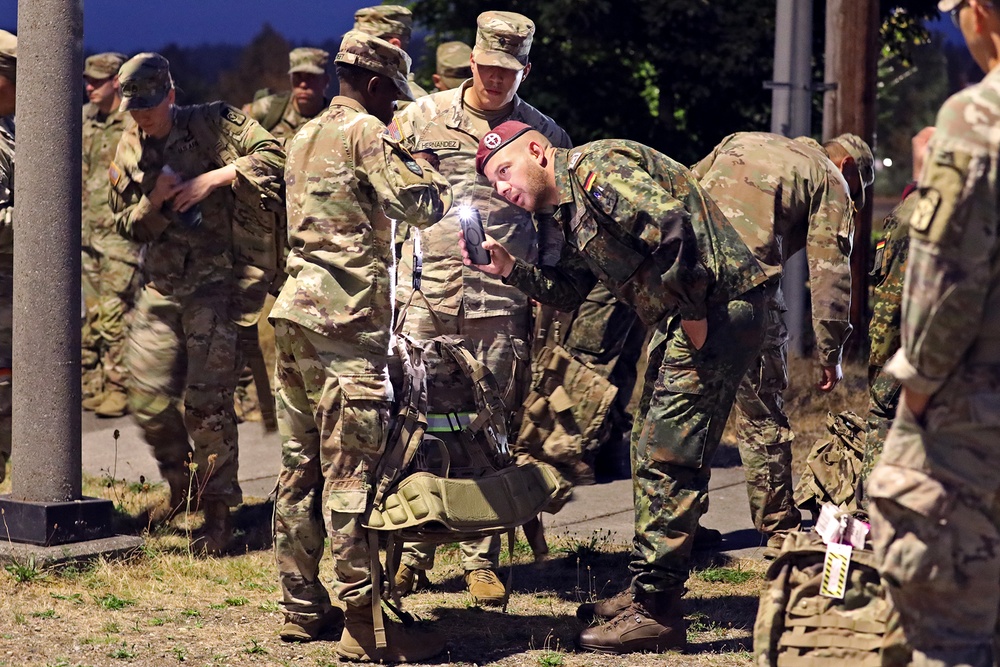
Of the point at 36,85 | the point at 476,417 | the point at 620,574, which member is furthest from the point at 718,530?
the point at 36,85

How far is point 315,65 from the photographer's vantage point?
9383 millimetres

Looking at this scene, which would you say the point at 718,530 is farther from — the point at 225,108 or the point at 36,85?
the point at 36,85

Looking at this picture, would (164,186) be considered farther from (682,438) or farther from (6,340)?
(682,438)

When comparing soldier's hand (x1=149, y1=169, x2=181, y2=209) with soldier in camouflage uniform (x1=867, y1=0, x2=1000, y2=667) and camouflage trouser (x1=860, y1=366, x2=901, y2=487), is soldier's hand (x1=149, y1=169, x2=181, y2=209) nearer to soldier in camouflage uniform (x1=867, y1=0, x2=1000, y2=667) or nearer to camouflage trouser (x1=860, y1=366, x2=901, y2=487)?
camouflage trouser (x1=860, y1=366, x2=901, y2=487)

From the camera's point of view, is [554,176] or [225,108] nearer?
[554,176]

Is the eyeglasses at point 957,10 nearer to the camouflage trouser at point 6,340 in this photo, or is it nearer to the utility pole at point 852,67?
the camouflage trouser at point 6,340

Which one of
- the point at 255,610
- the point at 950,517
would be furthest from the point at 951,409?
the point at 255,610

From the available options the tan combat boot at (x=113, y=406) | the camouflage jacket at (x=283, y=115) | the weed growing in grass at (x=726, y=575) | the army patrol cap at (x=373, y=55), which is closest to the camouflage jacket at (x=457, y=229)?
the army patrol cap at (x=373, y=55)

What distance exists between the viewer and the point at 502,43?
634cm

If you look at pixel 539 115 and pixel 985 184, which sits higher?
pixel 539 115

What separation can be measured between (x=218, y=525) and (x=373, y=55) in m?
2.93

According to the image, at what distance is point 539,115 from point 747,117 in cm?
818

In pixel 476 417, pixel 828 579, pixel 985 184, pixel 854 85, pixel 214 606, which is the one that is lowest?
pixel 214 606

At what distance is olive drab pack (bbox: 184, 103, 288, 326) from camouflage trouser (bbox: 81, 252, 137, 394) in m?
2.58
